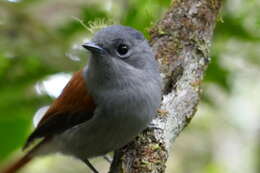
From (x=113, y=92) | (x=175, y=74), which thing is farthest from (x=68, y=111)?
(x=175, y=74)

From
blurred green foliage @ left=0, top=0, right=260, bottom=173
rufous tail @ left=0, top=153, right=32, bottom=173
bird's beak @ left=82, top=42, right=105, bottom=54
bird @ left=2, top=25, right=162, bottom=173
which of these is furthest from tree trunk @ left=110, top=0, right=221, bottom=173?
rufous tail @ left=0, top=153, right=32, bottom=173

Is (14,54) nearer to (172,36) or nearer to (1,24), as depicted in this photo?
(1,24)

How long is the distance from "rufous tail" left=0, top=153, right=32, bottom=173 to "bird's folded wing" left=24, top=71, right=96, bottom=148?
1.10 ft

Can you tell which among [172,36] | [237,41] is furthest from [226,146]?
[172,36]

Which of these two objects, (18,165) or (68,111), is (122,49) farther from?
(18,165)

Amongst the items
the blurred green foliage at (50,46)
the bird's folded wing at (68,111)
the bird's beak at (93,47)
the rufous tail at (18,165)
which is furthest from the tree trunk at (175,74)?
the rufous tail at (18,165)

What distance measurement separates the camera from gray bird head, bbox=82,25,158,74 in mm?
3666

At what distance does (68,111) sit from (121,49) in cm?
68

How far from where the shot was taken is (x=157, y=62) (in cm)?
397

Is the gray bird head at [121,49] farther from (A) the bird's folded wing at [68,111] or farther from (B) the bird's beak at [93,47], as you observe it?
(A) the bird's folded wing at [68,111]

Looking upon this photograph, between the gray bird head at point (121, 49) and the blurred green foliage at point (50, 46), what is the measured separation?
388 millimetres

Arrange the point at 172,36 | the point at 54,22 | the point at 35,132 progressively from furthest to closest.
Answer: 1. the point at 54,22
2. the point at 35,132
3. the point at 172,36

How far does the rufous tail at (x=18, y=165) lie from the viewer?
4.41 meters

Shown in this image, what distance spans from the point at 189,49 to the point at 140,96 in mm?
508
